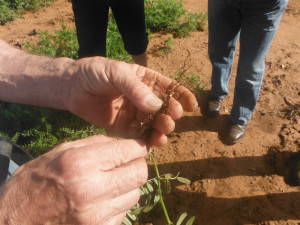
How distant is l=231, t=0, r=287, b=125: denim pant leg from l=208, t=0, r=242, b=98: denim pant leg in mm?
136

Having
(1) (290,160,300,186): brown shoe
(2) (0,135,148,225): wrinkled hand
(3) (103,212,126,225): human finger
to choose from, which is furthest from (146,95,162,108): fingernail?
(1) (290,160,300,186): brown shoe

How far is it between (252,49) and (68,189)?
215 cm

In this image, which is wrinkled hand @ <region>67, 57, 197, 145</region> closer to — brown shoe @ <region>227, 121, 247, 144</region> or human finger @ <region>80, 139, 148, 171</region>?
human finger @ <region>80, 139, 148, 171</region>

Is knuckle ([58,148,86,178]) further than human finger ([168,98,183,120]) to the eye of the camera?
No

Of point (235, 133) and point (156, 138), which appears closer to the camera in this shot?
point (156, 138)

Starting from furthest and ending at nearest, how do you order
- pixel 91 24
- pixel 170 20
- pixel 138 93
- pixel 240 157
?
pixel 170 20 < pixel 240 157 < pixel 91 24 < pixel 138 93

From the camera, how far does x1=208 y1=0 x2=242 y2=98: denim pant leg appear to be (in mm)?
2430

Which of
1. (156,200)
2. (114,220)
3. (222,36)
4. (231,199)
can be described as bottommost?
(231,199)

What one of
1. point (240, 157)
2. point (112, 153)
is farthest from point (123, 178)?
point (240, 157)

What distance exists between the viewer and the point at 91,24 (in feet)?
8.12

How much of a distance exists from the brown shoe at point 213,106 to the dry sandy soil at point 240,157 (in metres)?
0.09

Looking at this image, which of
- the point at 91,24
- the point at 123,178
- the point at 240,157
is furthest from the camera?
the point at 240,157

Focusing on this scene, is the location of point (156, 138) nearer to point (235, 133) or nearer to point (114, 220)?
point (114, 220)

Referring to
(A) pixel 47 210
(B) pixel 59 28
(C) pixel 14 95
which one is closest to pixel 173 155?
(C) pixel 14 95
